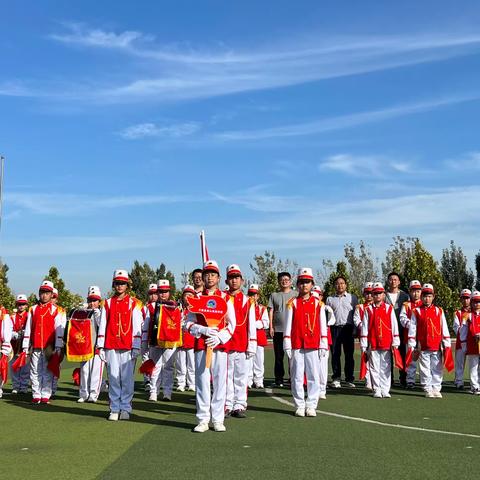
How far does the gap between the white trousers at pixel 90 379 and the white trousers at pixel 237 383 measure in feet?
10.3

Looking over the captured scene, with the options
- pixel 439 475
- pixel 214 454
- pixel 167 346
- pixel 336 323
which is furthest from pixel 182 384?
pixel 439 475

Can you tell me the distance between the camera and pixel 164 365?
1225cm

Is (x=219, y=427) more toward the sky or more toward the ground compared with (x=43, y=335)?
more toward the ground

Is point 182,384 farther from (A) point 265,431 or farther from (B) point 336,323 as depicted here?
(A) point 265,431

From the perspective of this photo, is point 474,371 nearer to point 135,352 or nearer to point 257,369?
point 257,369

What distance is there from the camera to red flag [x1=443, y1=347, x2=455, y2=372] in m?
12.6

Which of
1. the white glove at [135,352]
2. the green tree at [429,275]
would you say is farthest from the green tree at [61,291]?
the white glove at [135,352]

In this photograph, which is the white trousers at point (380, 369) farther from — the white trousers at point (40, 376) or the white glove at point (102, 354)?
the white trousers at point (40, 376)

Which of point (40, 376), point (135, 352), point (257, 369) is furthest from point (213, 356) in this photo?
point (257, 369)

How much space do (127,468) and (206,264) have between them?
338 cm

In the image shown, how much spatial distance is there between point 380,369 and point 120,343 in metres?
4.89

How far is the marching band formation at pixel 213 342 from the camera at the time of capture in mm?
9117

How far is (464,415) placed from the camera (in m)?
10.0

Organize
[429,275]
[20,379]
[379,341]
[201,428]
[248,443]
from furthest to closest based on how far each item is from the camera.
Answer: [429,275]
[20,379]
[379,341]
[201,428]
[248,443]
